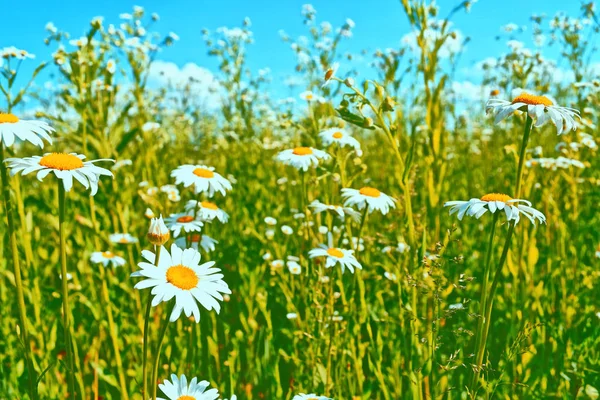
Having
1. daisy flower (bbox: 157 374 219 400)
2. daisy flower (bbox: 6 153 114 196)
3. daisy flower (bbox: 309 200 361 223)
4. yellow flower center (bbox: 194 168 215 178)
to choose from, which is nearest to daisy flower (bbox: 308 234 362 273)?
daisy flower (bbox: 309 200 361 223)

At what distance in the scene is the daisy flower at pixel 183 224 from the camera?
6.07ft

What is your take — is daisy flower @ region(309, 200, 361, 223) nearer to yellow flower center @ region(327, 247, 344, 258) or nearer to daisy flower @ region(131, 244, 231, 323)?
yellow flower center @ region(327, 247, 344, 258)

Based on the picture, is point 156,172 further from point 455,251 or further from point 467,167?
point 467,167

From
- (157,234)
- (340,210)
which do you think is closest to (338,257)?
(340,210)

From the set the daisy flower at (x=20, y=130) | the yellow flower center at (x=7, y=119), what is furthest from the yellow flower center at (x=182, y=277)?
the yellow flower center at (x=7, y=119)

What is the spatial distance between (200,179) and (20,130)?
2.56ft

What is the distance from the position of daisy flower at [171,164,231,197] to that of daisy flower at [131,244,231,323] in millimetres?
750

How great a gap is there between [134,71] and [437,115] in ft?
7.64

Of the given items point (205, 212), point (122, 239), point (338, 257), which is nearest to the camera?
point (338, 257)

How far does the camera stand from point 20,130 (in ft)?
4.13

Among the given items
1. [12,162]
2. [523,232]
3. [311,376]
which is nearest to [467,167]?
[523,232]

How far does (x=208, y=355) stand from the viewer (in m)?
1.91

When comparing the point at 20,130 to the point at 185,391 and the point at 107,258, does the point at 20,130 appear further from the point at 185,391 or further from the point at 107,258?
the point at 107,258

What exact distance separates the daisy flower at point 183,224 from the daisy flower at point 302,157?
0.50m
